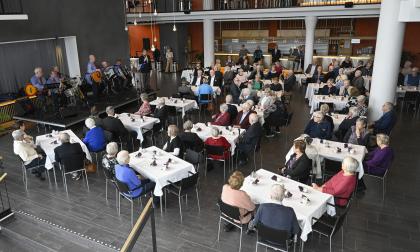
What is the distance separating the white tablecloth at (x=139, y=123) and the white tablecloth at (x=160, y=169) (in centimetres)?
218

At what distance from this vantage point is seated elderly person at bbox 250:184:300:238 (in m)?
4.98

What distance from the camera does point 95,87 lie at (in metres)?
14.5

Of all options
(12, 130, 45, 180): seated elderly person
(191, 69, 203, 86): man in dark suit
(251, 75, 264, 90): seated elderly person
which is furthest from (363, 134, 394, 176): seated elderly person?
(191, 69, 203, 86): man in dark suit

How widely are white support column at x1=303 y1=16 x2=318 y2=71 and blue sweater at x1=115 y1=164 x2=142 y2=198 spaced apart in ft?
46.8

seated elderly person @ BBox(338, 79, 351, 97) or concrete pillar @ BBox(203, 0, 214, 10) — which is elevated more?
concrete pillar @ BBox(203, 0, 214, 10)

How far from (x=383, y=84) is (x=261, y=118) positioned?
416 cm

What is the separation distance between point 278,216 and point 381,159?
316cm

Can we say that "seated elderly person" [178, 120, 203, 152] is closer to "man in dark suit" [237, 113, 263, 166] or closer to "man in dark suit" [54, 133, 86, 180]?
"man in dark suit" [237, 113, 263, 166]

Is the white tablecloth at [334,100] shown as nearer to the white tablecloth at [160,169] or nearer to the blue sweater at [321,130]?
the blue sweater at [321,130]

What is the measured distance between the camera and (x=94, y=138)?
335 inches

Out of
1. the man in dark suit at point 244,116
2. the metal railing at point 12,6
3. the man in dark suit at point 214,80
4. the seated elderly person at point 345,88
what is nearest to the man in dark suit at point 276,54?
the man in dark suit at point 214,80

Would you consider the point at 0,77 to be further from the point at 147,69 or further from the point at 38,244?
the point at 38,244

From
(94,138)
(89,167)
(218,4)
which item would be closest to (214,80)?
(94,138)

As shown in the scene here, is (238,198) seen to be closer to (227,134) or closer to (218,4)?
(227,134)
